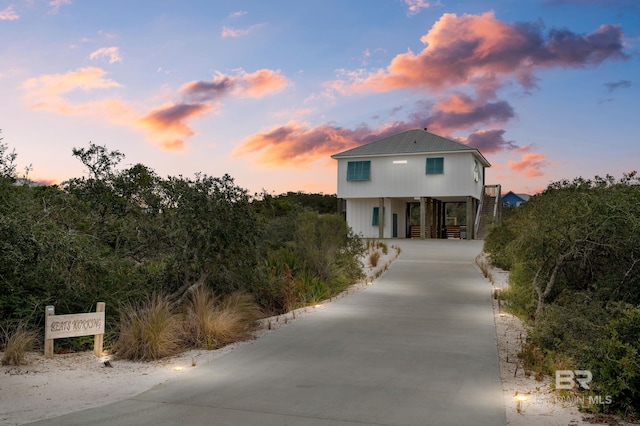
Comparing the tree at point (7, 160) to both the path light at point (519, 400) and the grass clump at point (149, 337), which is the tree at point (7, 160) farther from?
the path light at point (519, 400)

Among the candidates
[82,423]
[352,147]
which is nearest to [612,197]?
[82,423]

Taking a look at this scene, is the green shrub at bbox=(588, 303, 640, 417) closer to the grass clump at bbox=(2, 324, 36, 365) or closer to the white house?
the grass clump at bbox=(2, 324, 36, 365)

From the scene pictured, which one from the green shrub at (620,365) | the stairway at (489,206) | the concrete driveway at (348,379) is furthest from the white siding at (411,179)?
the green shrub at (620,365)

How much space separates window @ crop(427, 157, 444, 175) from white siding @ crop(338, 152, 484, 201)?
0.63ft

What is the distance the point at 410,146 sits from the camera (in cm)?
3259

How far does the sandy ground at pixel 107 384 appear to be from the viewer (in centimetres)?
498

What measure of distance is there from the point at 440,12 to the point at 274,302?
384 inches

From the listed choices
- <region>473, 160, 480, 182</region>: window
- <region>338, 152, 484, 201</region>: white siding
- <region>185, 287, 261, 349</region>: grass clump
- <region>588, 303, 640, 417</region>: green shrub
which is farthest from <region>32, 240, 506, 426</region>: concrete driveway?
<region>473, 160, 480, 182</region>: window

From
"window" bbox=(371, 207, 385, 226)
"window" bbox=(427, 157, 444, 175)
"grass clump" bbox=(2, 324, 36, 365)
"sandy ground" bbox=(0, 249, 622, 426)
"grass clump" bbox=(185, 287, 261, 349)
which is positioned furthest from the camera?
"window" bbox=(371, 207, 385, 226)

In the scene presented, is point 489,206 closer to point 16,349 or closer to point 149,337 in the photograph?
point 149,337

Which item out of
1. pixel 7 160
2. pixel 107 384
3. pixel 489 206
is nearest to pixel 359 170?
pixel 489 206

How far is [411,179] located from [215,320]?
24.9 metres

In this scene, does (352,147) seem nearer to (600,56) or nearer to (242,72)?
(242,72)

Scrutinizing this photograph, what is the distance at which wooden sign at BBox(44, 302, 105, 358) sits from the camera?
7.14 m
